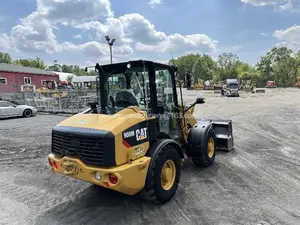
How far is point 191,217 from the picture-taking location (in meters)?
3.91

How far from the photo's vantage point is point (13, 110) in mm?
17625

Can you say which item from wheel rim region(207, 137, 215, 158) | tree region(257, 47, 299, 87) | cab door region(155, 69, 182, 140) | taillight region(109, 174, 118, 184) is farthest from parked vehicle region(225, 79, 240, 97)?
tree region(257, 47, 299, 87)

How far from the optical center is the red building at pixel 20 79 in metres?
33.6

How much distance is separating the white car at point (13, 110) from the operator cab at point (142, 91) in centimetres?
1475

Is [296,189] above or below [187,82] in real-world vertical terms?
below

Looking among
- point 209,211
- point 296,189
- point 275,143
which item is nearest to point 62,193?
point 209,211

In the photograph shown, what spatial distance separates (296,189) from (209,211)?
75.9 inches

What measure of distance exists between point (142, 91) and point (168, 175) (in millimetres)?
1513

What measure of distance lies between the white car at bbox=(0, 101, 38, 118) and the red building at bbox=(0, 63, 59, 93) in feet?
49.2

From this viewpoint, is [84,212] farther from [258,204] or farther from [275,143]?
[275,143]

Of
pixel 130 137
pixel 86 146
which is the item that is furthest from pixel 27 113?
pixel 130 137

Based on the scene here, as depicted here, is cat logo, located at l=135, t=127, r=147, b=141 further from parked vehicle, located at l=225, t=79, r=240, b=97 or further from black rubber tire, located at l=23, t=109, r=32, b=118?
parked vehicle, located at l=225, t=79, r=240, b=97

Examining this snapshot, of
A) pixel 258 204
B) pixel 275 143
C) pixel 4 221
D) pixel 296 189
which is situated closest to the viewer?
pixel 4 221

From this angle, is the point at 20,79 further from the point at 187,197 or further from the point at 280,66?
the point at 280,66
